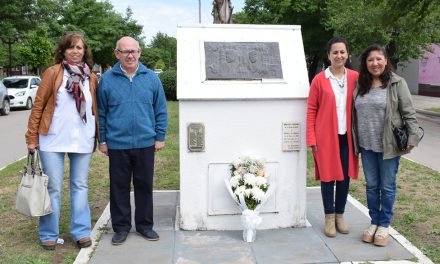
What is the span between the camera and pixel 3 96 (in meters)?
17.3

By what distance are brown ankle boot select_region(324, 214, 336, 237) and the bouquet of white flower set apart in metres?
0.62

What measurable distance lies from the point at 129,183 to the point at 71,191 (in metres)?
0.52

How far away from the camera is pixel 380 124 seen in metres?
4.18

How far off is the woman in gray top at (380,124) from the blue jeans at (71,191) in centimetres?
244

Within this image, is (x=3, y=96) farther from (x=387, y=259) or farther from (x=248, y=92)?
(x=387, y=259)

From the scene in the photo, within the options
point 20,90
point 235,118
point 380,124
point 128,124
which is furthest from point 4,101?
point 380,124

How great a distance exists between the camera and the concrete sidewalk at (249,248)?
4082mm

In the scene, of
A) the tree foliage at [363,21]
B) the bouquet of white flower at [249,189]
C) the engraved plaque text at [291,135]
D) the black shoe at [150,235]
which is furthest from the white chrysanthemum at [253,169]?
the tree foliage at [363,21]

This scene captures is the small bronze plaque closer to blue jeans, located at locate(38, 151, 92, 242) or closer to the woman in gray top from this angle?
blue jeans, located at locate(38, 151, 92, 242)

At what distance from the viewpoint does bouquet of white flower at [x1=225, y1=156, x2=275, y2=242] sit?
14.4ft

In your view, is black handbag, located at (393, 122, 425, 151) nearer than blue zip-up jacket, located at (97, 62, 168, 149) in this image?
Yes

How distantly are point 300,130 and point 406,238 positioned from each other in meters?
1.44

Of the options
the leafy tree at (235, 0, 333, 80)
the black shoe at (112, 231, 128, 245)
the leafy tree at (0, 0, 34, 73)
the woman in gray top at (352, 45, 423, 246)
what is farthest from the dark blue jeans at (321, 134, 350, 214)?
the leafy tree at (235, 0, 333, 80)

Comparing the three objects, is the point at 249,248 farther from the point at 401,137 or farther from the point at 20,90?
the point at 20,90
